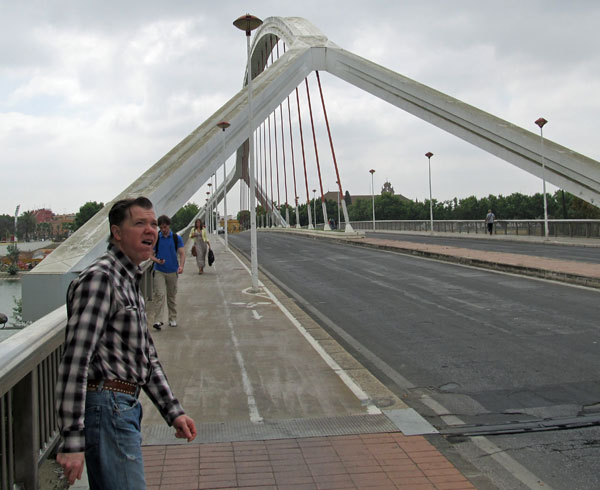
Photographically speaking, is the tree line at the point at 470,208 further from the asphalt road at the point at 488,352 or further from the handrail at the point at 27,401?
the handrail at the point at 27,401

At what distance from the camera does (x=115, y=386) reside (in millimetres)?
2258

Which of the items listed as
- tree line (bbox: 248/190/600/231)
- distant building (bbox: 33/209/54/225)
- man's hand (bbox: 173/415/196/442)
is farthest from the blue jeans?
distant building (bbox: 33/209/54/225)

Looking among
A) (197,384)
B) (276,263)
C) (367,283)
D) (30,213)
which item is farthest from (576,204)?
(30,213)

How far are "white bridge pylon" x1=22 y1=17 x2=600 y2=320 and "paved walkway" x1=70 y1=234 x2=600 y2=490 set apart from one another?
4.86 meters

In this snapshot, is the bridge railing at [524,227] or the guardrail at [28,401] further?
the bridge railing at [524,227]

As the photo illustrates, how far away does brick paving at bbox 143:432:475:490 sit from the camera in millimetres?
3744

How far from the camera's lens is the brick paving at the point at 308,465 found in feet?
12.3

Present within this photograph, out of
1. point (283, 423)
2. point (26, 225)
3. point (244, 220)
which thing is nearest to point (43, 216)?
point (26, 225)

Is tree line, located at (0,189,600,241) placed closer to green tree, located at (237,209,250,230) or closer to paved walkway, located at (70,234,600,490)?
green tree, located at (237,209,250,230)


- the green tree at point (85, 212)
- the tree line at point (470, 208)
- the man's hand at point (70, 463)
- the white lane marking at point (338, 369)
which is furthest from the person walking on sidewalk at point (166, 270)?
the green tree at point (85, 212)

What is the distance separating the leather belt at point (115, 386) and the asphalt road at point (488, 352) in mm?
2710

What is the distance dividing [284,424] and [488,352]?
144 inches

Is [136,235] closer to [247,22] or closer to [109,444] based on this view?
[109,444]

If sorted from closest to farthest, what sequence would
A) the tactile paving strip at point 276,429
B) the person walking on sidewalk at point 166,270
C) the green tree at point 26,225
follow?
the tactile paving strip at point 276,429
the person walking on sidewalk at point 166,270
the green tree at point 26,225
